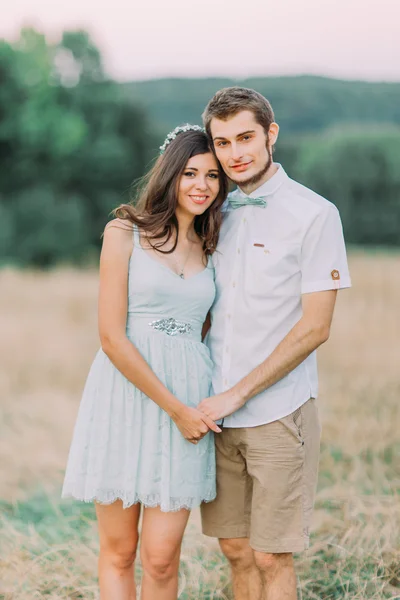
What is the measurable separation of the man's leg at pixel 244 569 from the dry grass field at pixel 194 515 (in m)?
0.43

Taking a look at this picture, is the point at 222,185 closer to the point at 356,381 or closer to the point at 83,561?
the point at 83,561

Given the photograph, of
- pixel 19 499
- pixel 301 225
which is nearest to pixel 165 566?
pixel 301 225

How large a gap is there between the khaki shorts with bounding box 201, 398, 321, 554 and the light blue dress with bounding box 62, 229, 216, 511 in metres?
0.16

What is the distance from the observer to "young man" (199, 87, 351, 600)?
8.81ft

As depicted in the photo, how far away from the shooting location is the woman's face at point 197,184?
2824 millimetres

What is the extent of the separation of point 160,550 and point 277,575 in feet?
1.42

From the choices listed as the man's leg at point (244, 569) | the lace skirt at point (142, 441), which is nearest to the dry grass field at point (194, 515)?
the man's leg at point (244, 569)

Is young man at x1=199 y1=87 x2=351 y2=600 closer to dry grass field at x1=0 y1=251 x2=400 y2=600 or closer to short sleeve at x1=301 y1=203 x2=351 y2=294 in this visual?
short sleeve at x1=301 y1=203 x2=351 y2=294

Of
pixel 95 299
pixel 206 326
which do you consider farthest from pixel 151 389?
pixel 95 299

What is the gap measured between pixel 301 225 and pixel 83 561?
6.36ft

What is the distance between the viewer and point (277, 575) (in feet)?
9.10

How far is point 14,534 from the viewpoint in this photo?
3898 millimetres

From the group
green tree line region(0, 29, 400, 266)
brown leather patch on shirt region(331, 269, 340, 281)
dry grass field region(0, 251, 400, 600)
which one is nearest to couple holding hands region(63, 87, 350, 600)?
brown leather patch on shirt region(331, 269, 340, 281)

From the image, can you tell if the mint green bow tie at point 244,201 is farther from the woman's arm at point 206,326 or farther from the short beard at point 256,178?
the woman's arm at point 206,326
